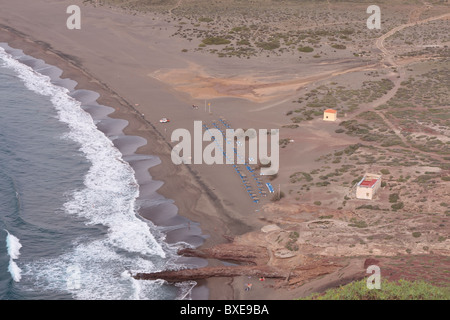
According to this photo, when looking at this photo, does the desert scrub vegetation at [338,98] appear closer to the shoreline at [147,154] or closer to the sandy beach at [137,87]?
the sandy beach at [137,87]

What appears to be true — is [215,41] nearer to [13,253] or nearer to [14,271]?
[13,253]

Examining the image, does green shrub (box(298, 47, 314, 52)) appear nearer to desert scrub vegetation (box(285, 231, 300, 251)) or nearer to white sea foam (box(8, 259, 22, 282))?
desert scrub vegetation (box(285, 231, 300, 251))

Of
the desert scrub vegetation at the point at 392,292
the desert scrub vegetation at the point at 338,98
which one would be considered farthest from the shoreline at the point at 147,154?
the desert scrub vegetation at the point at 338,98

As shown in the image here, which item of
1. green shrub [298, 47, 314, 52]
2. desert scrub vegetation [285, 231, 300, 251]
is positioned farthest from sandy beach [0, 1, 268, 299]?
green shrub [298, 47, 314, 52]

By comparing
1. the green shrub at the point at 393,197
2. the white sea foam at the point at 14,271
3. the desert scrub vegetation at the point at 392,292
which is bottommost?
the white sea foam at the point at 14,271

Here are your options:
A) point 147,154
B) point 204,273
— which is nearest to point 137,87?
point 147,154
